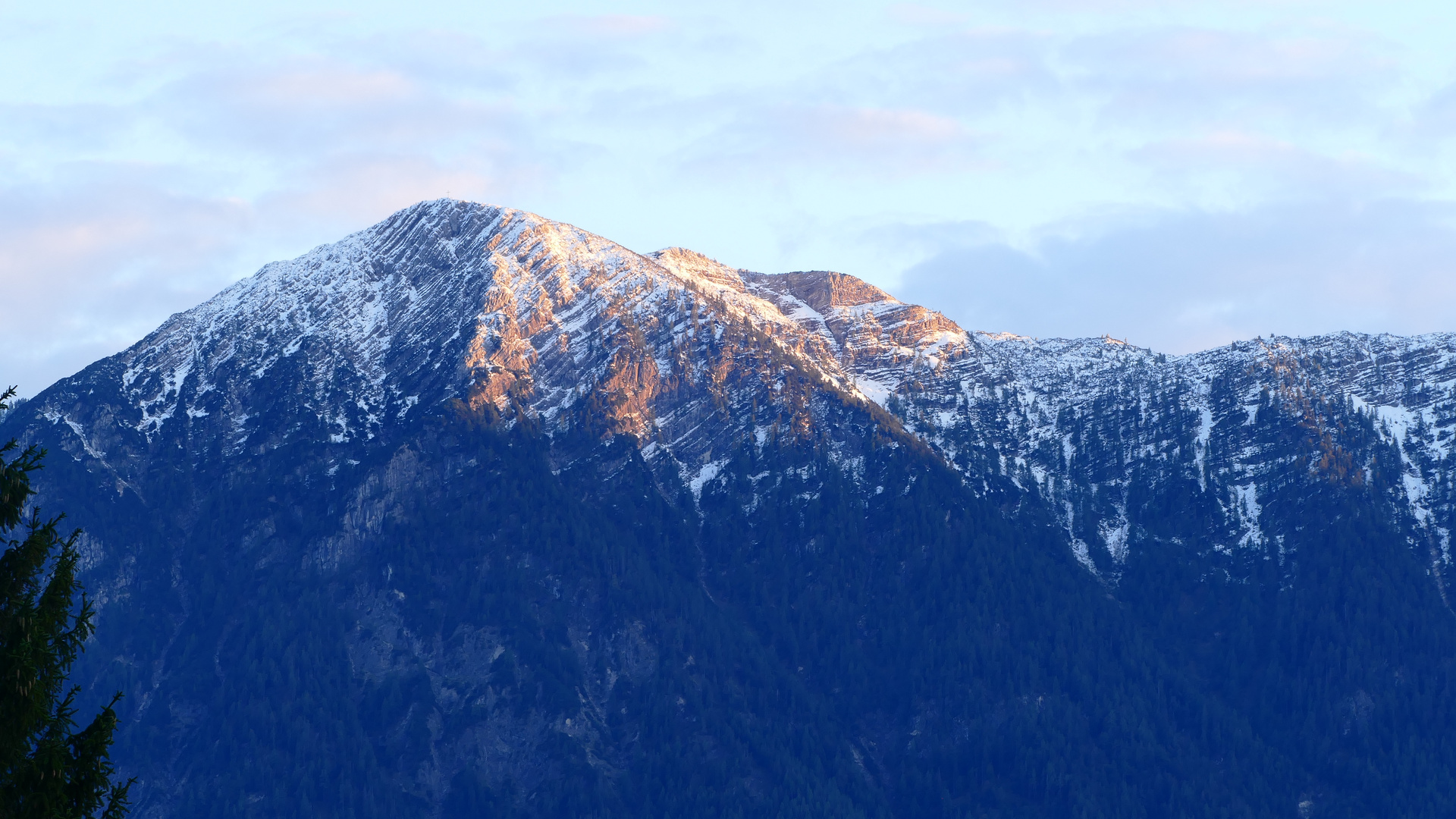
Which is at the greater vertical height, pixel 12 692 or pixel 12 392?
pixel 12 392

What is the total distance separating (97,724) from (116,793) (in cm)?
239

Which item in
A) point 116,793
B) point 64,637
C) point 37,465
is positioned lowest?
point 116,793

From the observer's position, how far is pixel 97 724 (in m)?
56.0

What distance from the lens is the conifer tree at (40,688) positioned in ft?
185

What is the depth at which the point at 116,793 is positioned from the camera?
187 feet

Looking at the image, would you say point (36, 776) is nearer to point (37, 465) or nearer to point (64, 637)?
point (64, 637)

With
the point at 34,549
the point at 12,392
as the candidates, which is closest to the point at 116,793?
the point at 34,549

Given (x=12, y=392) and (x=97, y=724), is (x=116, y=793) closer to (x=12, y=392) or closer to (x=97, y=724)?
(x=97, y=724)

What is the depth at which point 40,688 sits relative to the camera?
57.1 meters

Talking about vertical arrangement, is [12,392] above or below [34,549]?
above

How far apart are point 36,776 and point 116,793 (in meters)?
2.25

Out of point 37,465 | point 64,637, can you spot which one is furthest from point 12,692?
point 37,465

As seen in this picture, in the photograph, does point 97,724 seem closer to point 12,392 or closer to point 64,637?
point 64,637

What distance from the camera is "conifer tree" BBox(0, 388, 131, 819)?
185 ft
